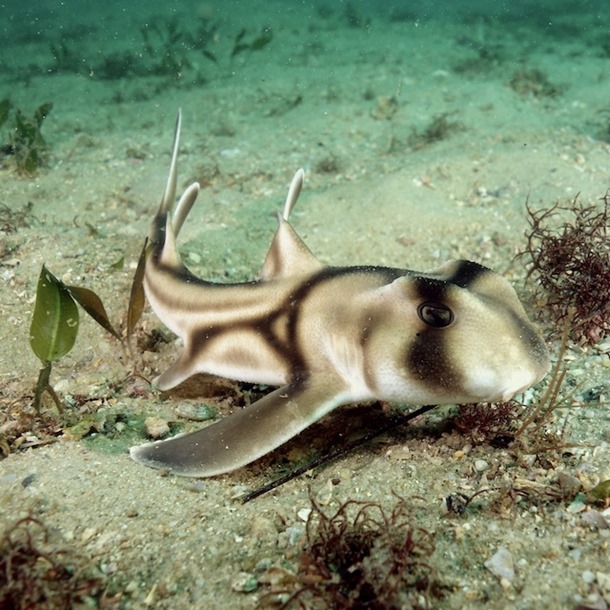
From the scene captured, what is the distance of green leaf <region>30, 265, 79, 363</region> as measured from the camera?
4121mm

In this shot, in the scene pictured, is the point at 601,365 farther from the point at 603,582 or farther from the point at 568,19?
the point at 568,19

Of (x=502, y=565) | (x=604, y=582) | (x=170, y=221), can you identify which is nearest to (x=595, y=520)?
(x=604, y=582)

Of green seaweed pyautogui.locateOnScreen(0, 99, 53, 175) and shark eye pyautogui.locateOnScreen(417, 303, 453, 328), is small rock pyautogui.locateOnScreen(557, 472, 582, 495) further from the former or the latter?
green seaweed pyautogui.locateOnScreen(0, 99, 53, 175)

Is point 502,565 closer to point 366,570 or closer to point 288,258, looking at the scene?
point 366,570

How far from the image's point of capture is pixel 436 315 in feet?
10.5

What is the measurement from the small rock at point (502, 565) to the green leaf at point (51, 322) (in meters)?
3.13

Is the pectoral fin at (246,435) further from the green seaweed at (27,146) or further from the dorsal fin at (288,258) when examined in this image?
the green seaweed at (27,146)

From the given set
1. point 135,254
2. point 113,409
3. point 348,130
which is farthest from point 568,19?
point 113,409

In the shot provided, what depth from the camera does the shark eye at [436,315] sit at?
3191mm

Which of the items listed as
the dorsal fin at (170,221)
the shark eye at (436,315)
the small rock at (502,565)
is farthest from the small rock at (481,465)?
the dorsal fin at (170,221)

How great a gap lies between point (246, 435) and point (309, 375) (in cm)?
60

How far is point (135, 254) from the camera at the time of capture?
21.2 ft

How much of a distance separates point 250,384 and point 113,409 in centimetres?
107

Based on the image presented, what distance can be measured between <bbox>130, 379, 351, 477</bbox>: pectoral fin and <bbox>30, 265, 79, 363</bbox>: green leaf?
43.5 inches
